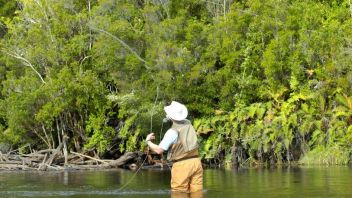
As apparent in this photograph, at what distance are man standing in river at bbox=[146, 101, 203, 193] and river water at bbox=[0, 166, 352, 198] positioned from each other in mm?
377

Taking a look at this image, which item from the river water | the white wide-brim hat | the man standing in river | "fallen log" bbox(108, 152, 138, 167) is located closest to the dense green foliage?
"fallen log" bbox(108, 152, 138, 167)

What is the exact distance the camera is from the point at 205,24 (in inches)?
1359

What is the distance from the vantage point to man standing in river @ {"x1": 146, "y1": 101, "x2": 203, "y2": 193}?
1371cm

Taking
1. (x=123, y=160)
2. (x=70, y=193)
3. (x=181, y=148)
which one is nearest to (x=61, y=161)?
(x=123, y=160)

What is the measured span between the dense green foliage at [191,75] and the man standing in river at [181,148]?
49.0 ft

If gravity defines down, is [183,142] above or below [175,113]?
below

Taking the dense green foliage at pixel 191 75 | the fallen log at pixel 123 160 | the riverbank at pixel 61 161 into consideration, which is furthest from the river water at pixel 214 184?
Answer: the riverbank at pixel 61 161

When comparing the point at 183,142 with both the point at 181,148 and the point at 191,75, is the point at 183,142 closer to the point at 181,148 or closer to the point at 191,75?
the point at 181,148

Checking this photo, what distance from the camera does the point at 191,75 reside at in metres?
31.7

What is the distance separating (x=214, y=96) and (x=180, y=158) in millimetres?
18498

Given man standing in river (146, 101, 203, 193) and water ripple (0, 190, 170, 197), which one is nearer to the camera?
man standing in river (146, 101, 203, 193)

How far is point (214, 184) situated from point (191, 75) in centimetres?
1182

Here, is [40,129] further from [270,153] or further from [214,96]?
[270,153]

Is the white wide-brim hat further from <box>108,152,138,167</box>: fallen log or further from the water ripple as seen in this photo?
<box>108,152,138,167</box>: fallen log
